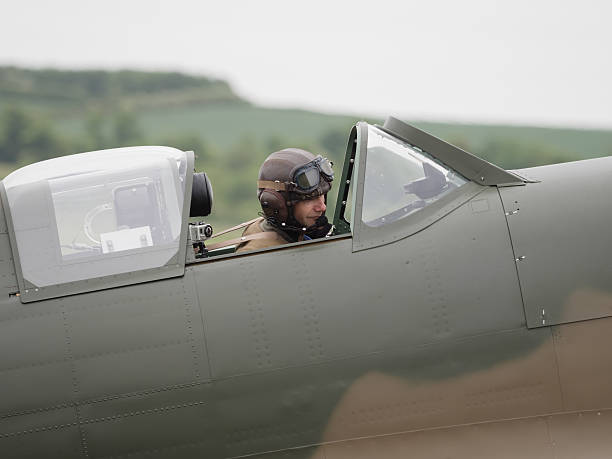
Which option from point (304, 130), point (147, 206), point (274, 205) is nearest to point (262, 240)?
point (274, 205)

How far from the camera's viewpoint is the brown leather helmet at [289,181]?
5336 mm

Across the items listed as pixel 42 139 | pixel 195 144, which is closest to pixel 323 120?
pixel 195 144

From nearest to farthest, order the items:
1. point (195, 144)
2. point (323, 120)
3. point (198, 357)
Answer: point (198, 357)
point (195, 144)
point (323, 120)

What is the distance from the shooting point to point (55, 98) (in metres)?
65.3

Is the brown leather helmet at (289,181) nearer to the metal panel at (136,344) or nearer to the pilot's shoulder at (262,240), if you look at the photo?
the pilot's shoulder at (262,240)

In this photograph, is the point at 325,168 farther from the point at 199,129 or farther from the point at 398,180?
the point at 199,129

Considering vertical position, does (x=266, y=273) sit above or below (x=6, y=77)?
below

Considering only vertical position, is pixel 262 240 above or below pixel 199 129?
above

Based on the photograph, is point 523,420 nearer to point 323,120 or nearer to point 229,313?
point 229,313

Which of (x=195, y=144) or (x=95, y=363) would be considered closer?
Answer: (x=95, y=363)

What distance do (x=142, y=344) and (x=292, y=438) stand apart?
3.39 ft

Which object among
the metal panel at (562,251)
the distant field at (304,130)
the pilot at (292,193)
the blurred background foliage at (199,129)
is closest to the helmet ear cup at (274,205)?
the pilot at (292,193)

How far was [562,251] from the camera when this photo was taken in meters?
4.75

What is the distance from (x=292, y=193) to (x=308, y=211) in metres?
0.16
